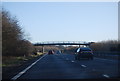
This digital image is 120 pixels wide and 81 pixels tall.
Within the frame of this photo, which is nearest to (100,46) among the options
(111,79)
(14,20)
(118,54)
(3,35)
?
(118,54)

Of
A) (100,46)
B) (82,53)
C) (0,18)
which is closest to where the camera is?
(0,18)

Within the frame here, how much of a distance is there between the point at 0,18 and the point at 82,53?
11784 millimetres

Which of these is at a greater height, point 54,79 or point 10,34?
point 10,34

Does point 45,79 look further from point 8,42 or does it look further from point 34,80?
point 8,42

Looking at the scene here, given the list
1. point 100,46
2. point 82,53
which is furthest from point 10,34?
point 100,46

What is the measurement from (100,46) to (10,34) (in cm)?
5557

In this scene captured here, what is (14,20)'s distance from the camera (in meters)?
45.3

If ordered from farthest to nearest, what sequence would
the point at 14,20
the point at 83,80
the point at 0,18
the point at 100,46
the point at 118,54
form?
the point at 100,46 → the point at 118,54 → the point at 14,20 → the point at 0,18 → the point at 83,80

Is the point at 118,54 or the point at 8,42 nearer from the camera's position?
the point at 8,42

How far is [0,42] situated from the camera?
35406mm

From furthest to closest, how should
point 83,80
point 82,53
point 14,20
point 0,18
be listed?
1. point 14,20
2. point 82,53
3. point 0,18
4. point 83,80

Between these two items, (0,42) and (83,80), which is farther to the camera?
(0,42)

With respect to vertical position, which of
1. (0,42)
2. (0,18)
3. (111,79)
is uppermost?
(0,18)

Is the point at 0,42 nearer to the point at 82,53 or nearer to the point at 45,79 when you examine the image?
the point at 82,53
